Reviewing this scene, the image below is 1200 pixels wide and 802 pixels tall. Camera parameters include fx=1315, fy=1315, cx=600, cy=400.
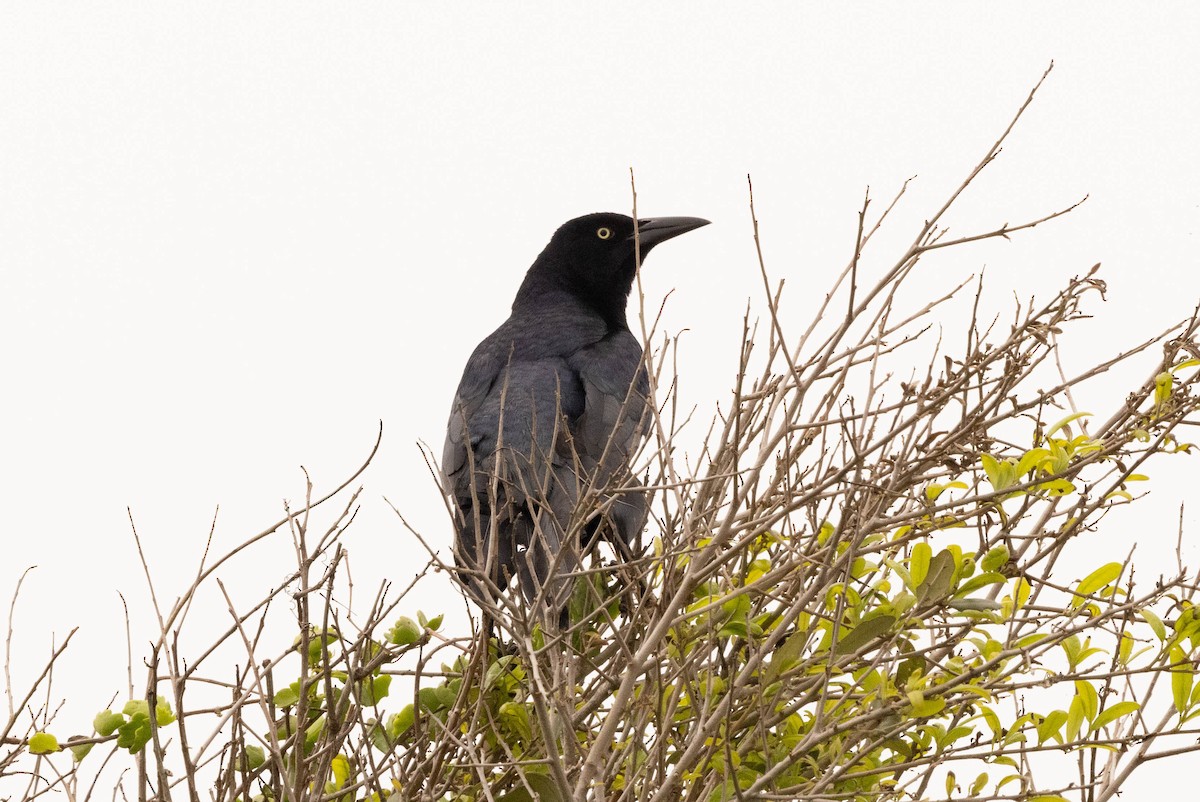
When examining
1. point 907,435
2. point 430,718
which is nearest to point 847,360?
point 907,435

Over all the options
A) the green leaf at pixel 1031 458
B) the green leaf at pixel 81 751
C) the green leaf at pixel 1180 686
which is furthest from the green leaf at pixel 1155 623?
the green leaf at pixel 81 751

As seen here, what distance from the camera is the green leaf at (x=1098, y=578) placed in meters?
2.95

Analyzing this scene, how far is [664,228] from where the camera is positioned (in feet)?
23.4

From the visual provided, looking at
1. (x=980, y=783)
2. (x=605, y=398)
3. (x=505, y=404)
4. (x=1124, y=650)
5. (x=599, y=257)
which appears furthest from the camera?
(x=599, y=257)

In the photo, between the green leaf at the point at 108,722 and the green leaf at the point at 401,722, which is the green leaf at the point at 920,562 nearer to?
the green leaf at the point at 401,722

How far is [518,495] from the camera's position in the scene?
485 cm

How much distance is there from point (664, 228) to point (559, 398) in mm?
3372

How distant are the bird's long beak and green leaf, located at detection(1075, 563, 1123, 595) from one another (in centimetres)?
442

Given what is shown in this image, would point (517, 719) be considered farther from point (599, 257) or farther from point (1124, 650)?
point (599, 257)

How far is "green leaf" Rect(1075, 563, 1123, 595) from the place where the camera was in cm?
295

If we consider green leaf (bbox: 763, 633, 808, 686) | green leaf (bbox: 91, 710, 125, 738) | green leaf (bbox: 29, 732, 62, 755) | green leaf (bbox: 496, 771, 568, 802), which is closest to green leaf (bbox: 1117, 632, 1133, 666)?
green leaf (bbox: 763, 633, 808, 686)

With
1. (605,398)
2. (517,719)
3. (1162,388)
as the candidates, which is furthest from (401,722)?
(605,398)

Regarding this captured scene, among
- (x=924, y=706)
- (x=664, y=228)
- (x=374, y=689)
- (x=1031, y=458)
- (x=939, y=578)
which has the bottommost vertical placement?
(x=924, y=706)

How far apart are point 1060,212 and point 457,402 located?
3.14 metres
